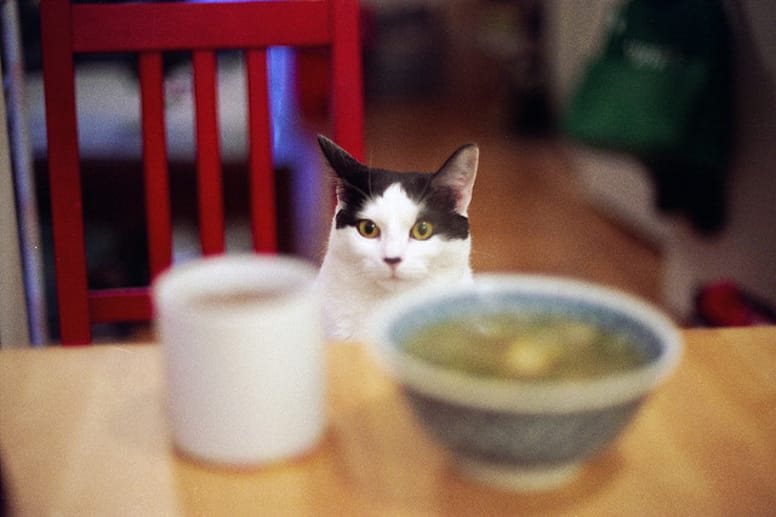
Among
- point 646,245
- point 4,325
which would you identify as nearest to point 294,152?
point 4,325

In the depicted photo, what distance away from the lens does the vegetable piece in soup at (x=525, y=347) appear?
1.31 feet

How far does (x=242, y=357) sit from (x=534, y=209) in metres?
2.10

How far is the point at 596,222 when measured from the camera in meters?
2.33

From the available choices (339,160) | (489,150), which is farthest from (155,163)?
(489,150)

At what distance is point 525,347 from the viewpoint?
0.42 metres

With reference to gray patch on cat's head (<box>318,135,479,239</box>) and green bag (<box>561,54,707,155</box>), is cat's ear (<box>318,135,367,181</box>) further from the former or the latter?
green bag (<box>561,54,707,155</box>)

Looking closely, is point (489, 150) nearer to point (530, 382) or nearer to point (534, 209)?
point (534, 209)

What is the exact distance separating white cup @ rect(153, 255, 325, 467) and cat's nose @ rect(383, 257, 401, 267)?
0.13 m

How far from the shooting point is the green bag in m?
1.53

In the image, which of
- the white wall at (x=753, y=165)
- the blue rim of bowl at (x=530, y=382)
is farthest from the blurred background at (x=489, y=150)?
the blue rim of bowl at (x=530, y=382)

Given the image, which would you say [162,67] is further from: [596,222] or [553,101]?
[553,101]

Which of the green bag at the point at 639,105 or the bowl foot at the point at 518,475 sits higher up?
the green bag at the point at 639,105

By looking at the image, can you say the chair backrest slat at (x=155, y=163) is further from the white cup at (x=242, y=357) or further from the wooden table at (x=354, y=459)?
the white cup at (x=242, y=357)

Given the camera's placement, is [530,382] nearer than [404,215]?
Yes
